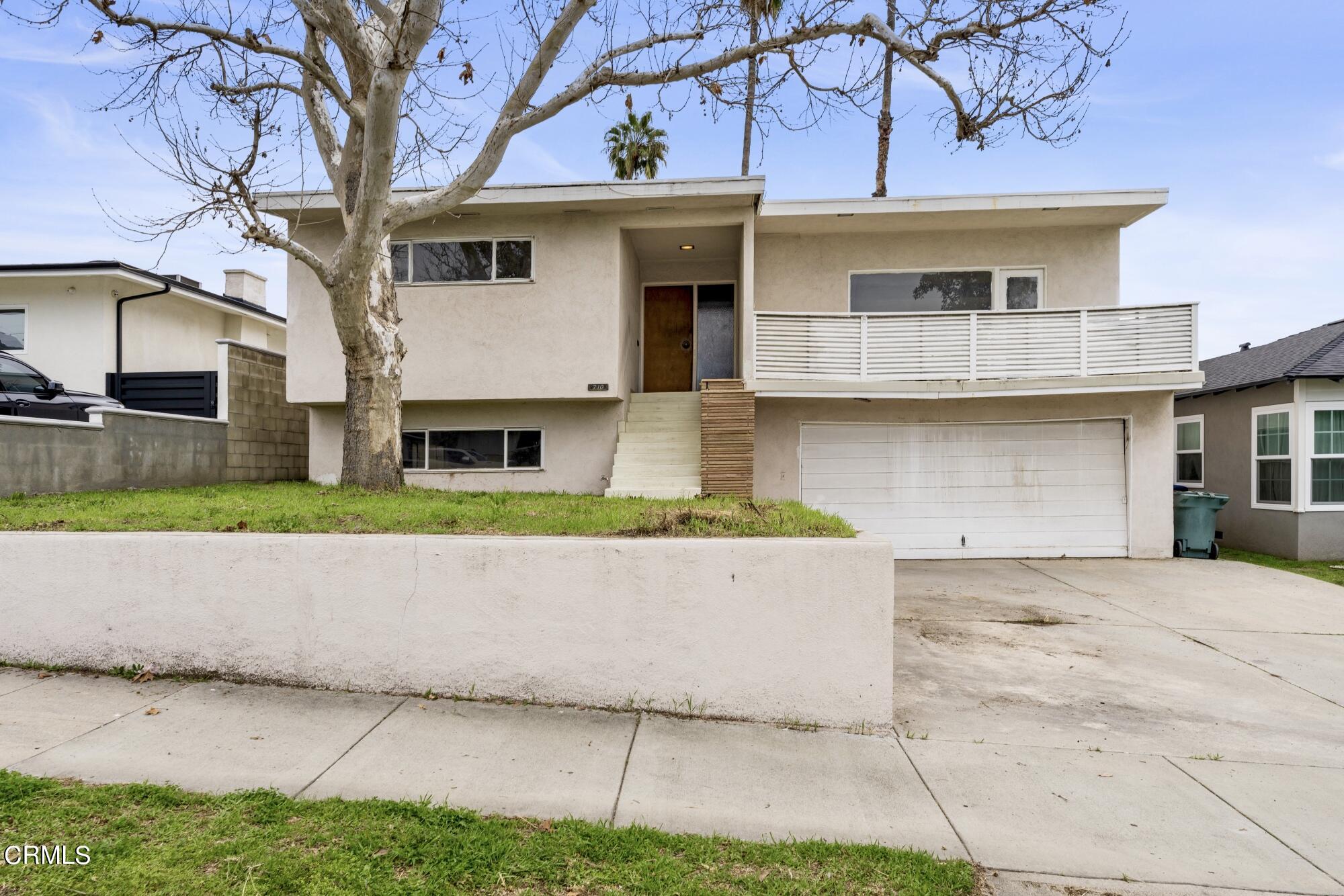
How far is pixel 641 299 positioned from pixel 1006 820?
38.4 feet

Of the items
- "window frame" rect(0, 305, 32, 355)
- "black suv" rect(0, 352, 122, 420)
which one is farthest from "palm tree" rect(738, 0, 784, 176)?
"window frame" rect(0, 305, 32, 355)

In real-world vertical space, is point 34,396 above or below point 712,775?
above

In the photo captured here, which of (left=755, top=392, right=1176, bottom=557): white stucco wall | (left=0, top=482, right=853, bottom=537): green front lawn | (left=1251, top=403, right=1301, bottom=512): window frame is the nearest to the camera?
(left=0, top=482, right=853, bottom=537): green front lawn

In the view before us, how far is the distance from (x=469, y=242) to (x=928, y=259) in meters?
8.12

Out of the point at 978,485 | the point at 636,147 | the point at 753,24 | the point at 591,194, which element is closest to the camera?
the point at 753,24

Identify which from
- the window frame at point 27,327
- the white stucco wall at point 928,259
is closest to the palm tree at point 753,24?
the white stucco wall at point 928,259

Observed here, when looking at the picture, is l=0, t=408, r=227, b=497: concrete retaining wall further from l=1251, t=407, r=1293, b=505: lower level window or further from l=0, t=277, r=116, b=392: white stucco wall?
l=1251, t=407, r=1293, b=505: lower level window

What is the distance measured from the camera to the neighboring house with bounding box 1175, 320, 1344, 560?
12.4m

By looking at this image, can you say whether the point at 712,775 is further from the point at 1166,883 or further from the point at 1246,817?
the point at 1246,817

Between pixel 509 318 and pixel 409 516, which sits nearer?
pixel 409 516

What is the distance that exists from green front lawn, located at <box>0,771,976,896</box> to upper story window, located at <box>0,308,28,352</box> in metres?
15.6

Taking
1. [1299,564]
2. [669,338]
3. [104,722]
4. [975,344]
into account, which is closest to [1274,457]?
[1299,564]

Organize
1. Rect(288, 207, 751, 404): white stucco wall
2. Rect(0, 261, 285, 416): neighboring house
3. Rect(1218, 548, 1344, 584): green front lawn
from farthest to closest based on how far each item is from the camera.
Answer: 1. Rect(0, 261, 285, 416): neighboring house
2. Rect(288, 207, 751, 404): white stucco wall
3. Rect(1218, 548, 1344, 584): green front lawn

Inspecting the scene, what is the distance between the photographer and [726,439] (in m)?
10.3
